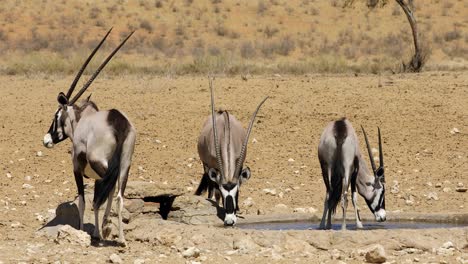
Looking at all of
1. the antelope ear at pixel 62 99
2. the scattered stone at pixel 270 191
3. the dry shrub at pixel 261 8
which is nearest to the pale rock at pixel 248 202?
the scattered stone at pixel 270 191

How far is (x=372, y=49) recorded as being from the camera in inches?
1442

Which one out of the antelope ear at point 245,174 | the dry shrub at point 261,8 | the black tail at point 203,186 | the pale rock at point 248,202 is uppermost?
the dry shrub at point 261,8

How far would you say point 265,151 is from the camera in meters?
16.0

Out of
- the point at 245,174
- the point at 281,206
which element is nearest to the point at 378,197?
the point at 281,206

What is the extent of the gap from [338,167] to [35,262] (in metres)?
3.71

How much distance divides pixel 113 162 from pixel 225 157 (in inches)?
66.3

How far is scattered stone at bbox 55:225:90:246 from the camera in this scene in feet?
31.1

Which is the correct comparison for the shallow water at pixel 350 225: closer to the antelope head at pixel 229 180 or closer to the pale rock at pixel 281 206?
the antelope head at pixel 229 180

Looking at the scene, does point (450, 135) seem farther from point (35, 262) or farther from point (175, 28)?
point (175, 28)

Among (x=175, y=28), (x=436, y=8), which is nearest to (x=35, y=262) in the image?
(x=175, y=28)

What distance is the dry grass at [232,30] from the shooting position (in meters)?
35.2

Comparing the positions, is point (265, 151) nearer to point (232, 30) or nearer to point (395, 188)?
point (395, 188)

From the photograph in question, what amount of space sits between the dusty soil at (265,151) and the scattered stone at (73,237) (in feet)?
0.38

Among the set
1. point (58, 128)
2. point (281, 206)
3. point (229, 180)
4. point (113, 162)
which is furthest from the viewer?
point (281, 206)
